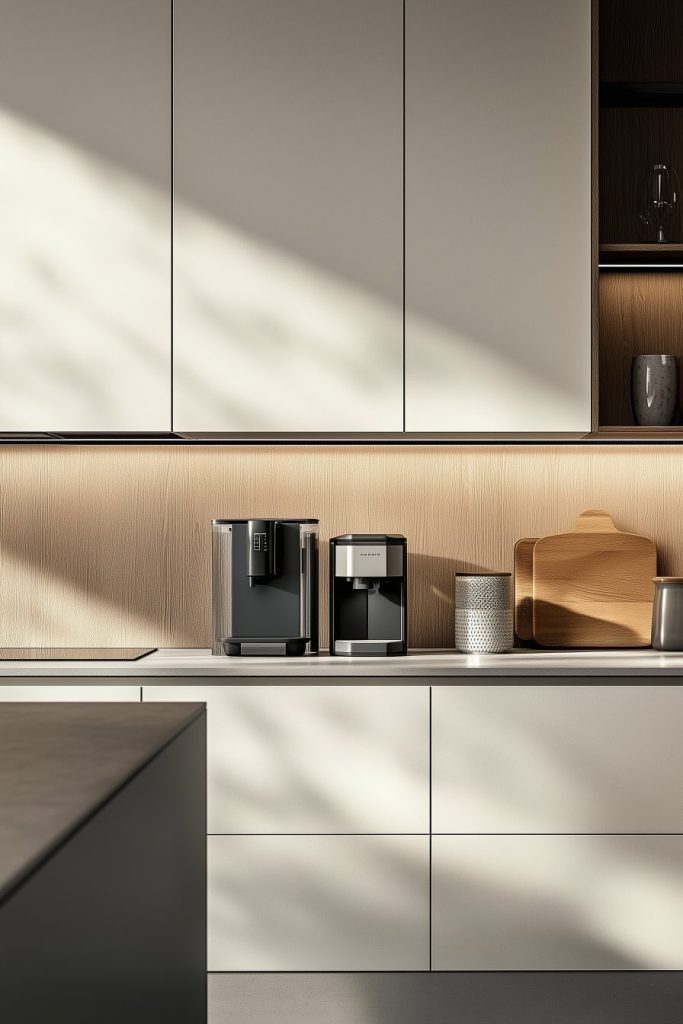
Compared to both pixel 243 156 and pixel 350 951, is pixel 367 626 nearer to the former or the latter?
pixel 350 951

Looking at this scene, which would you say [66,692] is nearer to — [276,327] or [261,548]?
[261,548]

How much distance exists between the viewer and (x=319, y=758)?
7.36 feet

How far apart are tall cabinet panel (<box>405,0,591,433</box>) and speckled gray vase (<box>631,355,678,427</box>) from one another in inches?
9.7

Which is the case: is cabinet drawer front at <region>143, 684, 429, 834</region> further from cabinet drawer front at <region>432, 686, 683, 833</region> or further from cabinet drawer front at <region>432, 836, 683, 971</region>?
cabinet drawer front at <region>432, 836, 683, 971</region>

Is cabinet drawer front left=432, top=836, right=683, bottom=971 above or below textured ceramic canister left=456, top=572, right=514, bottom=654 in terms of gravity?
below

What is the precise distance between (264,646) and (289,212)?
1083 mm

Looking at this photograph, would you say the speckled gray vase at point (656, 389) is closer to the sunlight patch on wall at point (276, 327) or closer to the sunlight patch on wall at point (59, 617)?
the sunlight patch on wall at point (276, 327)

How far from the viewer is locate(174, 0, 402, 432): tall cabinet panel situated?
238 centimetres

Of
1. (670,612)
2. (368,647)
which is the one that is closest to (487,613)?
(368,647)

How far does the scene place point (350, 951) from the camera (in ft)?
7.27

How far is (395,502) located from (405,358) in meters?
0.50

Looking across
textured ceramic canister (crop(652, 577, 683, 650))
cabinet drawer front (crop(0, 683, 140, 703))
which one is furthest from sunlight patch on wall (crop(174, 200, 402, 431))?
textured ceramic canister (crop(652, 577, 683, 650))

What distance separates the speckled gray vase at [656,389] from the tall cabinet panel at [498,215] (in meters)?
0.25

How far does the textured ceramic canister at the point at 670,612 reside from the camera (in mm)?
2502
